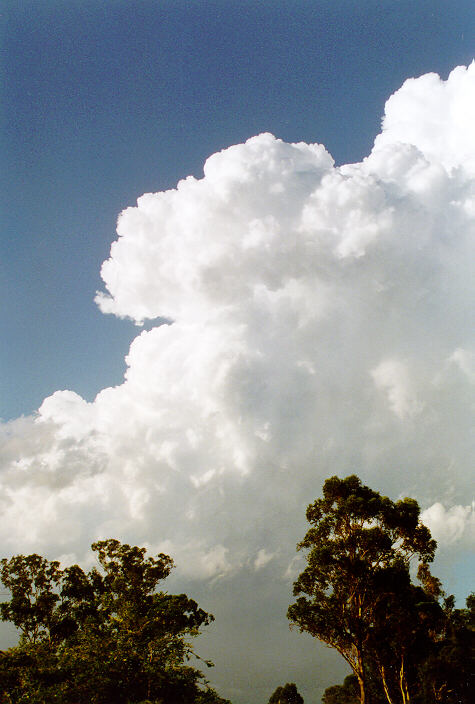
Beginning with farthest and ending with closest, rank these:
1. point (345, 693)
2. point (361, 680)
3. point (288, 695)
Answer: point (288, 695) < point (345, 693) < point (361, 680)

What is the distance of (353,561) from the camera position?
91.5 feet

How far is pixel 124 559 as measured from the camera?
3950cm

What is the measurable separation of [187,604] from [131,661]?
22.6 metres

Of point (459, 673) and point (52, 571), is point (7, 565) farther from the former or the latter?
point (459, 673)

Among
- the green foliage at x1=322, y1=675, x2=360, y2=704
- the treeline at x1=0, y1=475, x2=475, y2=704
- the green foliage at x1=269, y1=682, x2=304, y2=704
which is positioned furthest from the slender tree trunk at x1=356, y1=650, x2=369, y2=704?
the green foliage at x1=269, y1=682, x2=304, y2=704

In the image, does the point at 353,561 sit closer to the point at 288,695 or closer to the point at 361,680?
the point at 361,680

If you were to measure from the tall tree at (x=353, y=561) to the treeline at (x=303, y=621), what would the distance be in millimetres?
68

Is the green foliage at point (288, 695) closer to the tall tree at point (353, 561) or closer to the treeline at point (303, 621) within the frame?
the treeline at point (303, 621)

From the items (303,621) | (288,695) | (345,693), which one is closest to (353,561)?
(303,621)

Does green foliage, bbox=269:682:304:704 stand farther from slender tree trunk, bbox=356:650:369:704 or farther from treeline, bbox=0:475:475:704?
slender tree trunk, bbox=356:650:369:704

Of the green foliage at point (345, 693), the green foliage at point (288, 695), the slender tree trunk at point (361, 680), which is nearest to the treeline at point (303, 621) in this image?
the slender tree trunk at point (361, 680)

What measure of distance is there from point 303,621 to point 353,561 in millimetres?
5802

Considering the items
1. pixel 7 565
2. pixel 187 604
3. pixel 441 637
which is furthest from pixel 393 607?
pixel 7 565

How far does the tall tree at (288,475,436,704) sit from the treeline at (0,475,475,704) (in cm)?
7
